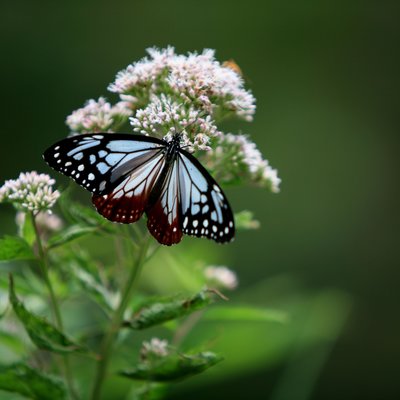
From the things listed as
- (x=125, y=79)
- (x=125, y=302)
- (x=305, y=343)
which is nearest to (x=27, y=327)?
(x=125, y=302)

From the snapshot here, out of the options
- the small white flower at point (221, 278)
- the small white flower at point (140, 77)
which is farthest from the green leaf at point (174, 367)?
the small white flower at point (140, 77)

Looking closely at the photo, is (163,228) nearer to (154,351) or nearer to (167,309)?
(167,309)

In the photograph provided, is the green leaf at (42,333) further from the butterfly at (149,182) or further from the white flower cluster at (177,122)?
the white flower cluster at (177,122)

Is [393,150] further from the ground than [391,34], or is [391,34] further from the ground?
[391,34]

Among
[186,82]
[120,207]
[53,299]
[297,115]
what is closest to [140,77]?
[186,82]

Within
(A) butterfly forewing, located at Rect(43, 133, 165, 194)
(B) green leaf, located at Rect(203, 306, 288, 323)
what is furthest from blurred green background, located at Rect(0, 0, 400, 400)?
(A) butterfly forewing, located at Rect(43, 133, 165, 194)

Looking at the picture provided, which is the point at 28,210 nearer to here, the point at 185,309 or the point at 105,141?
the point at 105,141

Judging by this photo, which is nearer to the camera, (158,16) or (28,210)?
(28,210)

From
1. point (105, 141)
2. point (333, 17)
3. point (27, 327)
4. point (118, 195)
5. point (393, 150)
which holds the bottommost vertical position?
point (27, 327)

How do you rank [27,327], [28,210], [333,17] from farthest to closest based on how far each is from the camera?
1. [333,17]
2. [28,210]
3. [27,327]
